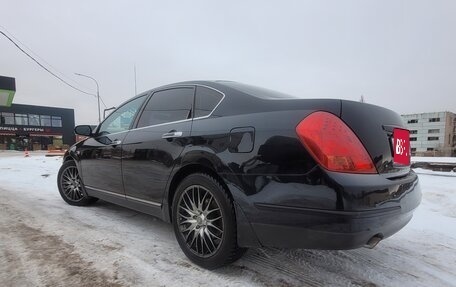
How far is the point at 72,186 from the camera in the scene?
477 centimetres

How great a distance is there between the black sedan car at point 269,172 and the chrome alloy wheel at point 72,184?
5.72ft

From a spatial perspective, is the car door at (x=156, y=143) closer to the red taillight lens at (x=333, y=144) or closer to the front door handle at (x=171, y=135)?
the front door handle at (x=171, y=135)

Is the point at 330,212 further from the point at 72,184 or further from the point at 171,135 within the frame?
the point at 72,184

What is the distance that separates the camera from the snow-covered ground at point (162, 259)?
245cm

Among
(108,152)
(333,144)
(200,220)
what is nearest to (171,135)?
(200,220)

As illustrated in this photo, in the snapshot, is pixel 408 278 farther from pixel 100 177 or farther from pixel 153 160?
pixel 100 177

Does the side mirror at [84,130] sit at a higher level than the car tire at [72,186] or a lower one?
higher

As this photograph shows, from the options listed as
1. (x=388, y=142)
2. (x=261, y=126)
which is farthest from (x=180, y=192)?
(x=388, y=142)

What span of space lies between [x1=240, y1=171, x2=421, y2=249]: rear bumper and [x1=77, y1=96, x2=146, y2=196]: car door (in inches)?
78.3

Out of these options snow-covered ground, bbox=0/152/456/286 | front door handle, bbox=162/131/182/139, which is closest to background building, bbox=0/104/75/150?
snow-covered ground, bbox=0/152/456/286

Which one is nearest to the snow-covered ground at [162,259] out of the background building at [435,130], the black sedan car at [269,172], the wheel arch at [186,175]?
the black sedan car at [269,172]

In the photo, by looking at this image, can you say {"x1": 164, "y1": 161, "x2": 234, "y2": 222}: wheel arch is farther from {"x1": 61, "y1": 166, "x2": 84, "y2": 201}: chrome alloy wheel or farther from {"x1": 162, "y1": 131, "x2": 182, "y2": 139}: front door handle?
{"x1": 61, "y1": 166, "x2": 84, "y2": 201}: chrome alloy wheel

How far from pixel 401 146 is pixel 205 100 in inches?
63.7

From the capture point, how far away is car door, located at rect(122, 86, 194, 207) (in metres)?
2.96
